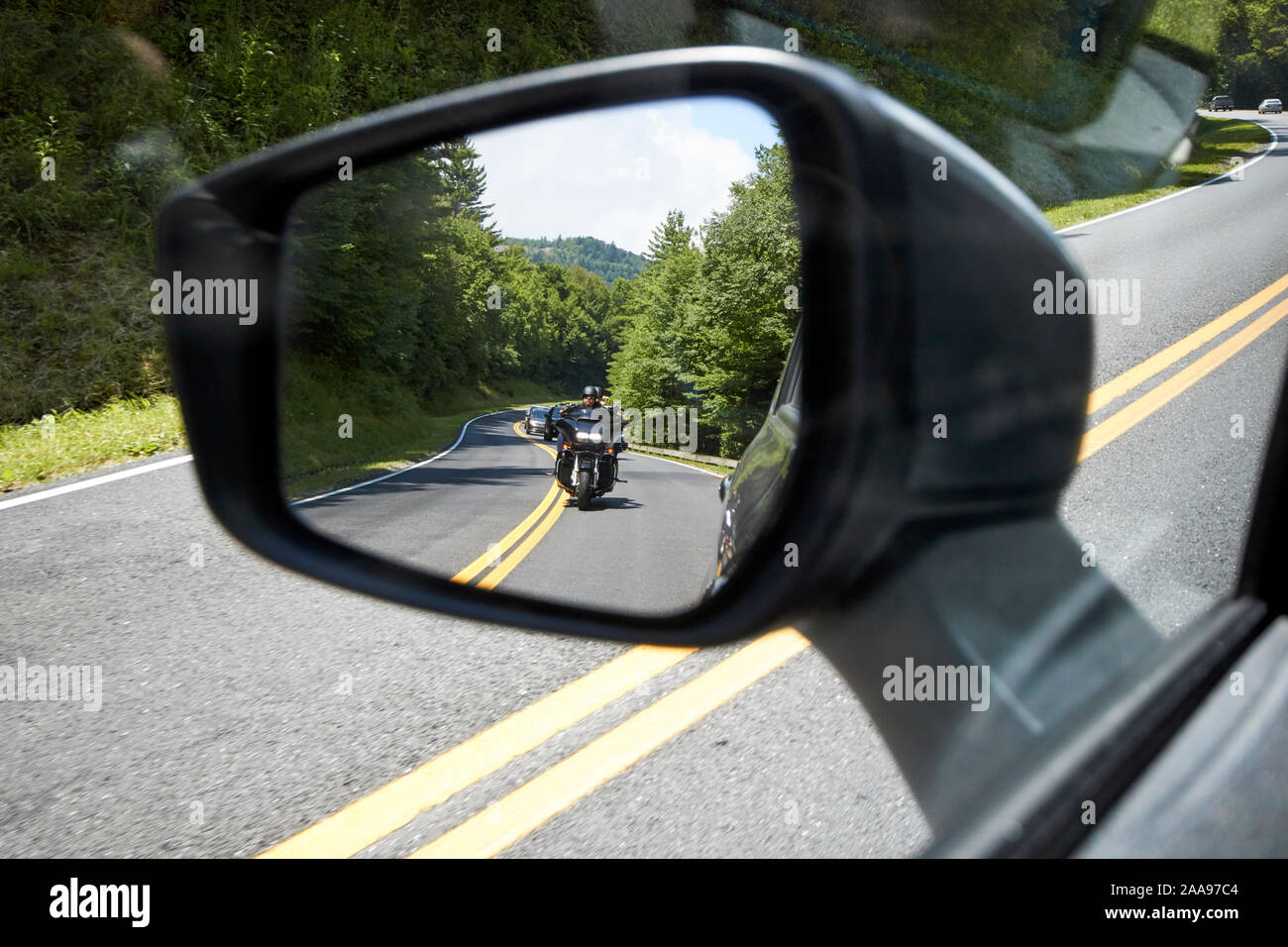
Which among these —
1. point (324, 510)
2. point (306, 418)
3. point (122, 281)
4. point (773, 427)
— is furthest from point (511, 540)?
point (122, 281)

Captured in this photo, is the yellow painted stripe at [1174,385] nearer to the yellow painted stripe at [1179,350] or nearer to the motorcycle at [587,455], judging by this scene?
the yellow painted stripe at [1179,350]

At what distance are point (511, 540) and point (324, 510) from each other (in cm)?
44

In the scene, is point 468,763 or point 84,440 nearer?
point 468,763

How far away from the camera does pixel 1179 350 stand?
250 cm

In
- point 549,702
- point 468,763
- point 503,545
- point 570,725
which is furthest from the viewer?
point 549,702

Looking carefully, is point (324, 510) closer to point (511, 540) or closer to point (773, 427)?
point (511, 540)

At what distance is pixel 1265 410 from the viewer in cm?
204

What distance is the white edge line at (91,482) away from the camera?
24.4 ft

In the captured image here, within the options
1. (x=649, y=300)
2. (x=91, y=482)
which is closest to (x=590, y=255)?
(x=649, y=300)

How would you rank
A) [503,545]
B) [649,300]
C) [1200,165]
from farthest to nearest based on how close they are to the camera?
[1200,165]
[503,545]
[649,300]

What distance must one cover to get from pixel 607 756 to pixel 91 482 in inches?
319
